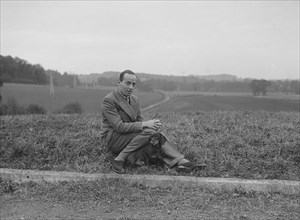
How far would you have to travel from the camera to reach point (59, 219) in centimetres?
344

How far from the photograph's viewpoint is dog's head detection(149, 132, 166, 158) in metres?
4.68

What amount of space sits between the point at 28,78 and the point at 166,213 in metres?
83.6

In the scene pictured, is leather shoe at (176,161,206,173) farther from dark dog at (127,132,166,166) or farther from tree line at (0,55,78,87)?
tree line at (0,55,78,87)

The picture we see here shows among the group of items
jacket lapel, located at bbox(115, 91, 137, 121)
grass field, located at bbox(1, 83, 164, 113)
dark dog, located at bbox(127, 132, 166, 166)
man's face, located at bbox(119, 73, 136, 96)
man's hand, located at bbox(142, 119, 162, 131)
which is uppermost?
man's face, located at bbox(119, 73, 136, 96)

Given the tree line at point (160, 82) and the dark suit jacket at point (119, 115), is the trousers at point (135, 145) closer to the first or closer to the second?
the dark suit jacket at point (119, 115)

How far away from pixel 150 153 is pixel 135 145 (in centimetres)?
33

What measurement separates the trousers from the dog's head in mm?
59

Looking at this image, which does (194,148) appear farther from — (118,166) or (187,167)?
(118,166)

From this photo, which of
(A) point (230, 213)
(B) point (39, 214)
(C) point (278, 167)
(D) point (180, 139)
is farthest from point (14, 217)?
(C) point (278, 167)

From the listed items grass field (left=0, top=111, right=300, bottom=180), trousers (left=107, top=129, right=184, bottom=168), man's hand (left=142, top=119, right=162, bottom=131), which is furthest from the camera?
grass field (left=0, top=111, right=300, bottom=180)

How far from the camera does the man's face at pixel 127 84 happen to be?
462cm

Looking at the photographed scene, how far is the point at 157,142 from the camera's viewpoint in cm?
472

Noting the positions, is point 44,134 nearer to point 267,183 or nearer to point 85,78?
point 267,183

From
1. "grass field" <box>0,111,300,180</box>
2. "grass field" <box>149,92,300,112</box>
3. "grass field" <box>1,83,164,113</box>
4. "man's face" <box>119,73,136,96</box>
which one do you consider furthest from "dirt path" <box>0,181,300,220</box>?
"grass field" <box>1,83,164,113</box>
